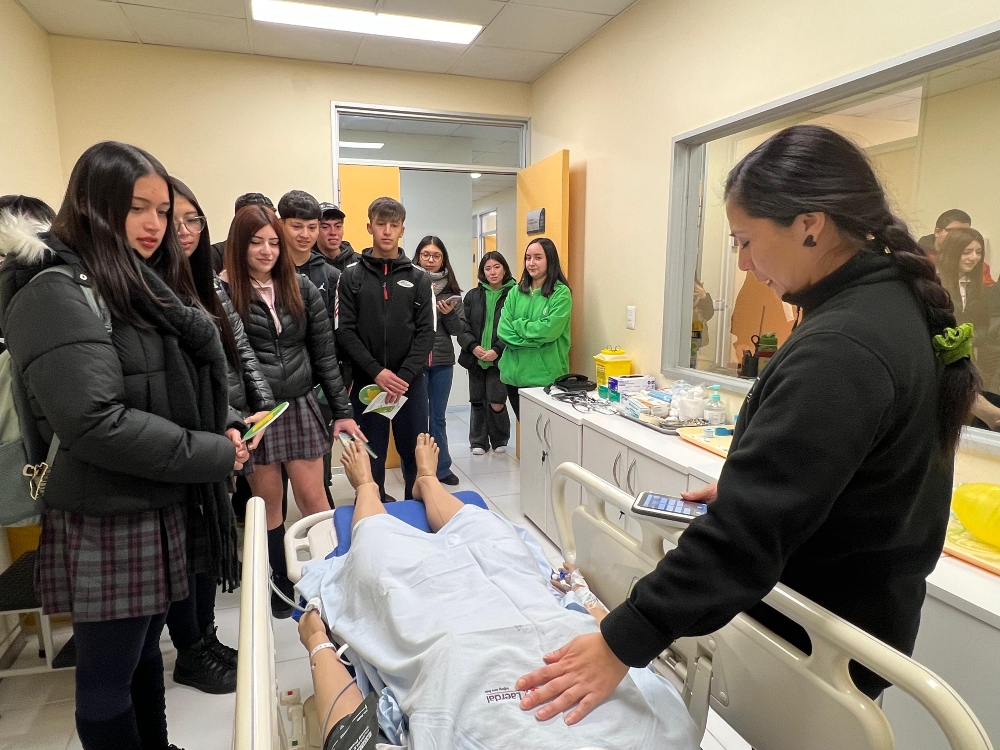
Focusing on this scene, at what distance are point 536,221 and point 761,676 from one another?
338cm

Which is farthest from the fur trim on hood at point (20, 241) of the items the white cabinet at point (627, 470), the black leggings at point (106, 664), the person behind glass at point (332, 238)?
the person behind glass at point (332, 238)

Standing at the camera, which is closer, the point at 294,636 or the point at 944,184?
the point at 944,184

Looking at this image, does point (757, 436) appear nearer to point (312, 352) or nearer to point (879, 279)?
point (879, 279)

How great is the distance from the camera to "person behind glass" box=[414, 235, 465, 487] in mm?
3787

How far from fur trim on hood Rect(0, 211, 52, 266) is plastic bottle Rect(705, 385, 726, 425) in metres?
2.28

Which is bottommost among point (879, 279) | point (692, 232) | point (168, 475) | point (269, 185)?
point (168, 475)

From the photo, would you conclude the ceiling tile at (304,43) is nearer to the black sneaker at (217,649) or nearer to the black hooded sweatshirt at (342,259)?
the black hooded sweatshirt at (342,259)

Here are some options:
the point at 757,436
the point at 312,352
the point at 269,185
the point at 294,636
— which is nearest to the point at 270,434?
the point at 312,352

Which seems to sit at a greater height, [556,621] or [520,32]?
[520,32]

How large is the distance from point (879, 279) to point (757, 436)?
0.91 feet

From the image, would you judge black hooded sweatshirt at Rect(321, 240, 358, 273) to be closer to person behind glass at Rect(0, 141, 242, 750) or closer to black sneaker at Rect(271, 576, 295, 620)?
black sneaker at Rect(271, 576, 295, 620)

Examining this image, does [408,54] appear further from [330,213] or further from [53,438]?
[53,438]

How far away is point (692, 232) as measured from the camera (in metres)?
2.85

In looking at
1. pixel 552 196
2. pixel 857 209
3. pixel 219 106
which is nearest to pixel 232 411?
pixel 857 209
